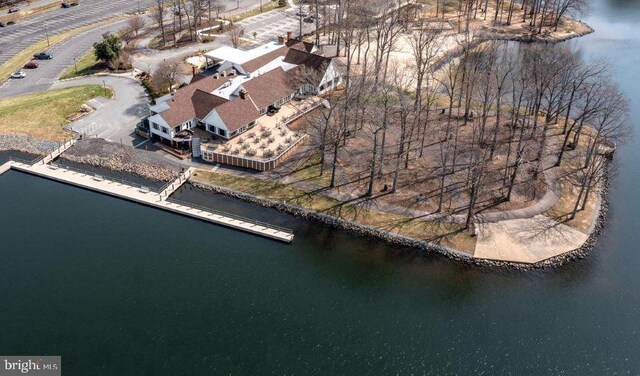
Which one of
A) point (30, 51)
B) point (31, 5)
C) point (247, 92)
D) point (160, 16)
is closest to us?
point (247, 92)

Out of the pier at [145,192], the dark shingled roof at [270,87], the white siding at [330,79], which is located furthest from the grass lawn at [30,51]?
the white siding at [330,79]

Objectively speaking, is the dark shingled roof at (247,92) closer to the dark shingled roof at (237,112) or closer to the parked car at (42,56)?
the dark shingled roof at (237,112)

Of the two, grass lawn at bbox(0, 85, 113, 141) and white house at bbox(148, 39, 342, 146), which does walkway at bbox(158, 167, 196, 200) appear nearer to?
white house at bbox(148, 39, 342, 146)

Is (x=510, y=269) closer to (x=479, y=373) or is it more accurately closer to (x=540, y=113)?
(x=479, y=373)

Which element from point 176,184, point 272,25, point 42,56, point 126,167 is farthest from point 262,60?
point 42,56

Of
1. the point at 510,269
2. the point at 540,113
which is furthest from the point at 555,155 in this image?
the point at 510,269

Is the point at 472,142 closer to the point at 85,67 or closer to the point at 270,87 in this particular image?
the point at 270,87
